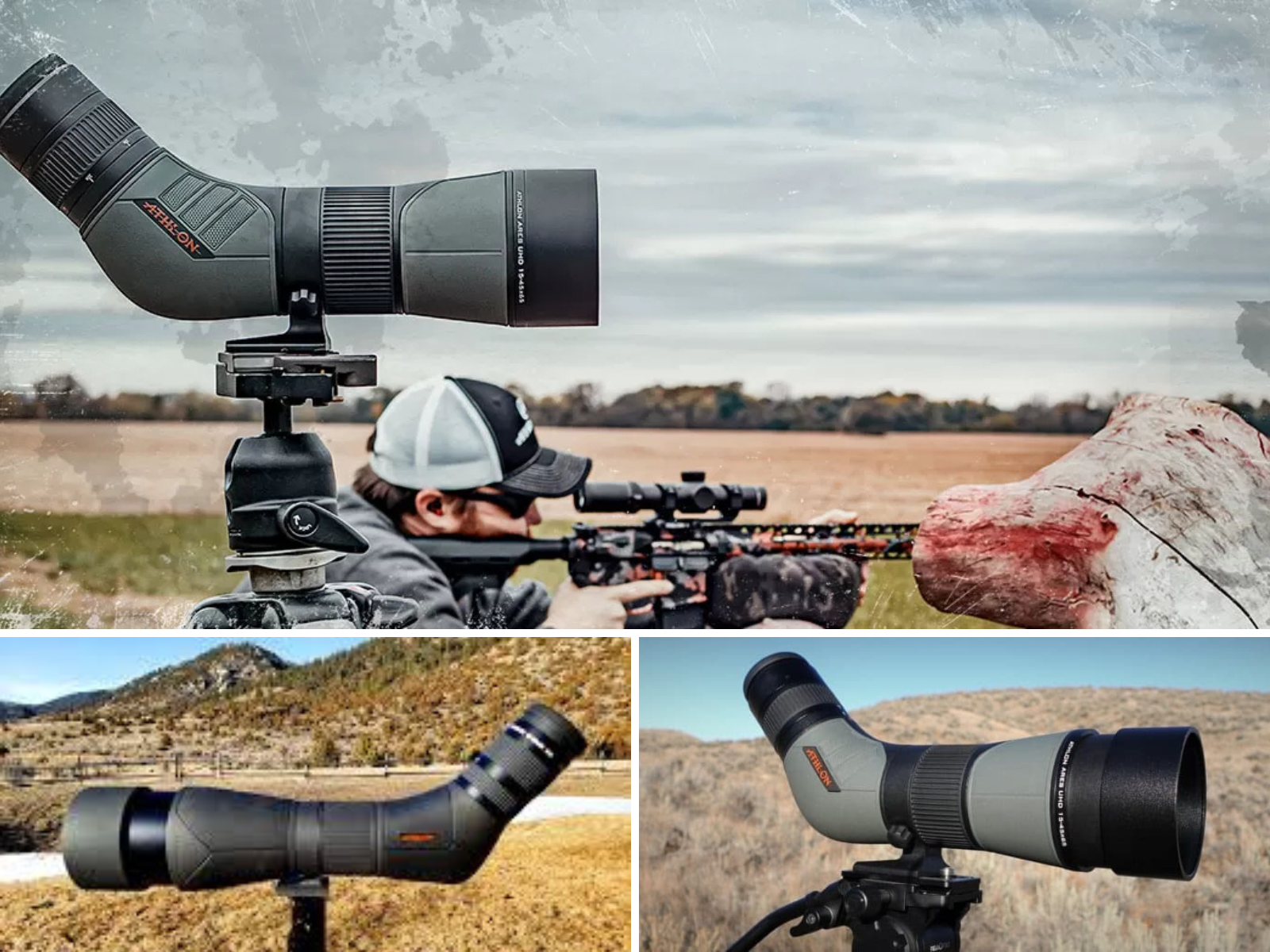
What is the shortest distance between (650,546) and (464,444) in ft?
1.34

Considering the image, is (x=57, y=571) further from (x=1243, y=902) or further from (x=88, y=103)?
(x=1243, y=902)

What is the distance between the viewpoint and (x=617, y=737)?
2988 millimetres

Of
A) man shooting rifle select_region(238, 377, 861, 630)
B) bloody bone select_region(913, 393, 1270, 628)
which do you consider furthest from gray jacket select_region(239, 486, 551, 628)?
bloody bone select_region(913, 393, 1270, 628)

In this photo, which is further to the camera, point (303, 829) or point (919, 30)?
point (919, 30)

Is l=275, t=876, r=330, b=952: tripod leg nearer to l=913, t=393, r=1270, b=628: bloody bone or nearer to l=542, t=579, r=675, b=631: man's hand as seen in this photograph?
l=542, t=579, r=675, b=631: man's hand

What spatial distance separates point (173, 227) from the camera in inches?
94.3

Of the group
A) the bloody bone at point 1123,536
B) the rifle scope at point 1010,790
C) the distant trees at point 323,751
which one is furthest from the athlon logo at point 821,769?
the distant trees at point 323,751

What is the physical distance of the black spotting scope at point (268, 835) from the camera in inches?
109

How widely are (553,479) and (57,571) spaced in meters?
1.03

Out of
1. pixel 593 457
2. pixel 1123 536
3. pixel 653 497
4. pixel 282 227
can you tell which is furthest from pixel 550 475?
pixel 1123 536

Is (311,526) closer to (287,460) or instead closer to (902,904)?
(287,460)

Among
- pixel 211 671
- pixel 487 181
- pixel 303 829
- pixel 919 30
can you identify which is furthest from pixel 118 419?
pixel 919 30

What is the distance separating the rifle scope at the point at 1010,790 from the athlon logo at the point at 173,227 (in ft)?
4.09

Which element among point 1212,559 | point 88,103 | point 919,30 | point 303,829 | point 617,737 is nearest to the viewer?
point 88,103
